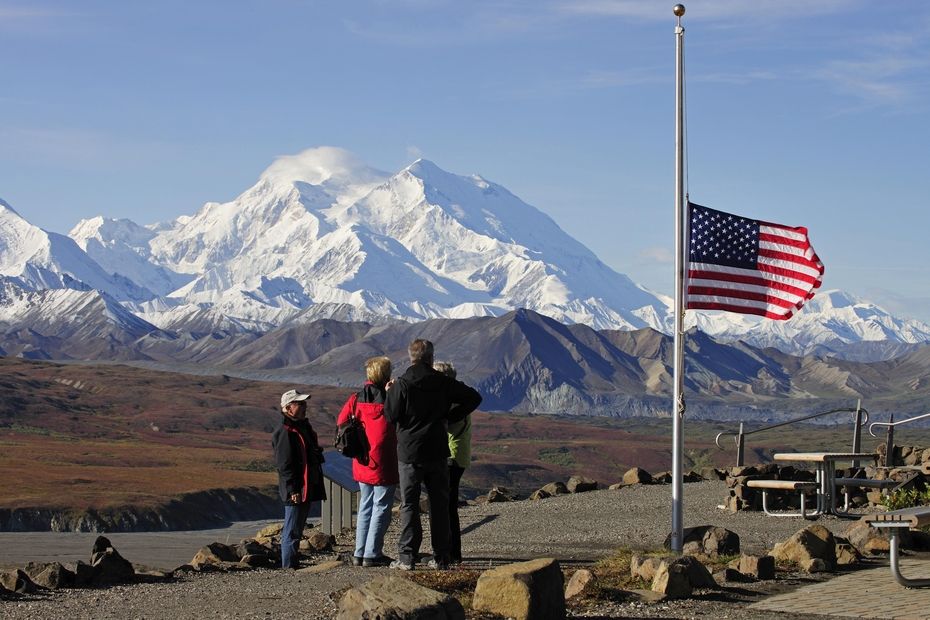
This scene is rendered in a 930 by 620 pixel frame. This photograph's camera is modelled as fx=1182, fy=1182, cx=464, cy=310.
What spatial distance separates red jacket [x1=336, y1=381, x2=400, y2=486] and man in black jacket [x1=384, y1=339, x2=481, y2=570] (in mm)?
302

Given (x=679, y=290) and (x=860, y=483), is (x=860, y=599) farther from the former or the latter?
(x=860, y=483)

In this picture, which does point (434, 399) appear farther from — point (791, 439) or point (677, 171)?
point (791, 439)

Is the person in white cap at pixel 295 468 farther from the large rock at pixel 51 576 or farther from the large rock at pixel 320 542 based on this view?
the large rock at pixel 51 576

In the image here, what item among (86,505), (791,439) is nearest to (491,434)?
(791,439)

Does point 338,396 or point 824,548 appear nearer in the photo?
point 824,548

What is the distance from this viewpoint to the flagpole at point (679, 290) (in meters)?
11.9

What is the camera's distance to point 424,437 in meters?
11.0

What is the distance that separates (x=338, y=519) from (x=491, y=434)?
139984mm

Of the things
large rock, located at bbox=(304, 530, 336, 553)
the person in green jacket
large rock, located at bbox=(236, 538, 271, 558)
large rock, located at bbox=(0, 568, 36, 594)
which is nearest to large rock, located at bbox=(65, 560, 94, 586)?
large rock, located at bbox=(0, 568, 36, 594)

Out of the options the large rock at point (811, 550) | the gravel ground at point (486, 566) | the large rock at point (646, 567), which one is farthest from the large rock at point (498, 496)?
the large rock at point (646, 567)

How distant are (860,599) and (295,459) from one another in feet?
17.8

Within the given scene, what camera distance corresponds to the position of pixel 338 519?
53.4 feet

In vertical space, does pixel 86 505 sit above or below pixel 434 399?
below

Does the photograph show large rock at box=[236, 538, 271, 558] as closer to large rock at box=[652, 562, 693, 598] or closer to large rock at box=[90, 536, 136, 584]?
large rock at box=[90, 536, 136, 584]
